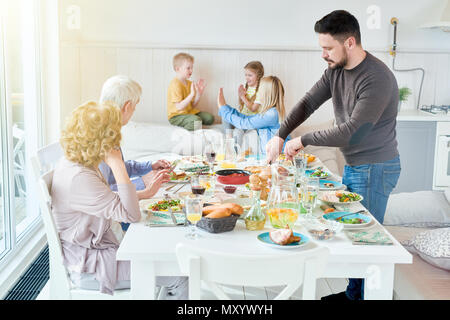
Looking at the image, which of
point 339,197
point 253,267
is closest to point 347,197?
point 339,197

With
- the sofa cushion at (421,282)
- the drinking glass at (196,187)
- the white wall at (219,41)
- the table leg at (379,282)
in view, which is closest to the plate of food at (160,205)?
the drinking glass at (196,187)

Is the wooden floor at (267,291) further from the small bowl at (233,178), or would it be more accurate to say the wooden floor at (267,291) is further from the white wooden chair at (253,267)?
the white wooden chair at (253,267)

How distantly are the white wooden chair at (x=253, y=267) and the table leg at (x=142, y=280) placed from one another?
0.30 m

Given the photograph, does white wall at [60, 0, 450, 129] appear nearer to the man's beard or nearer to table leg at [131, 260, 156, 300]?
the man's beard

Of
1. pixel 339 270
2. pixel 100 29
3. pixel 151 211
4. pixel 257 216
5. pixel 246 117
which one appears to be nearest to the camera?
pixel 339 270

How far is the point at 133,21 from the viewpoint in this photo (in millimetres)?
4496

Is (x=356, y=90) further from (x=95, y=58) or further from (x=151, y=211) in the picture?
(x=95, y=58)

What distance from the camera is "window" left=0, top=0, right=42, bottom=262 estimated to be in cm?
285

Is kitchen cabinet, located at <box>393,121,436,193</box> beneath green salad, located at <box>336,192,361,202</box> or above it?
beneath

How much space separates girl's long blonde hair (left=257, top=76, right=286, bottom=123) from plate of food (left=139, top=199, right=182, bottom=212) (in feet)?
6.37

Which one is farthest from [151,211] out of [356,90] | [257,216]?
[356,90]

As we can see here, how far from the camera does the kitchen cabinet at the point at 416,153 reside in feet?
14.2

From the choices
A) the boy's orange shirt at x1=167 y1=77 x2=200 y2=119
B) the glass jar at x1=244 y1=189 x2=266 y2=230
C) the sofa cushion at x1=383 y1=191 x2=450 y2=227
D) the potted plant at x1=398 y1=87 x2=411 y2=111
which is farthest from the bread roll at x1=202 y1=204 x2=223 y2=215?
the potted plant at x1=398 y1=87 x2=411 y2=111
